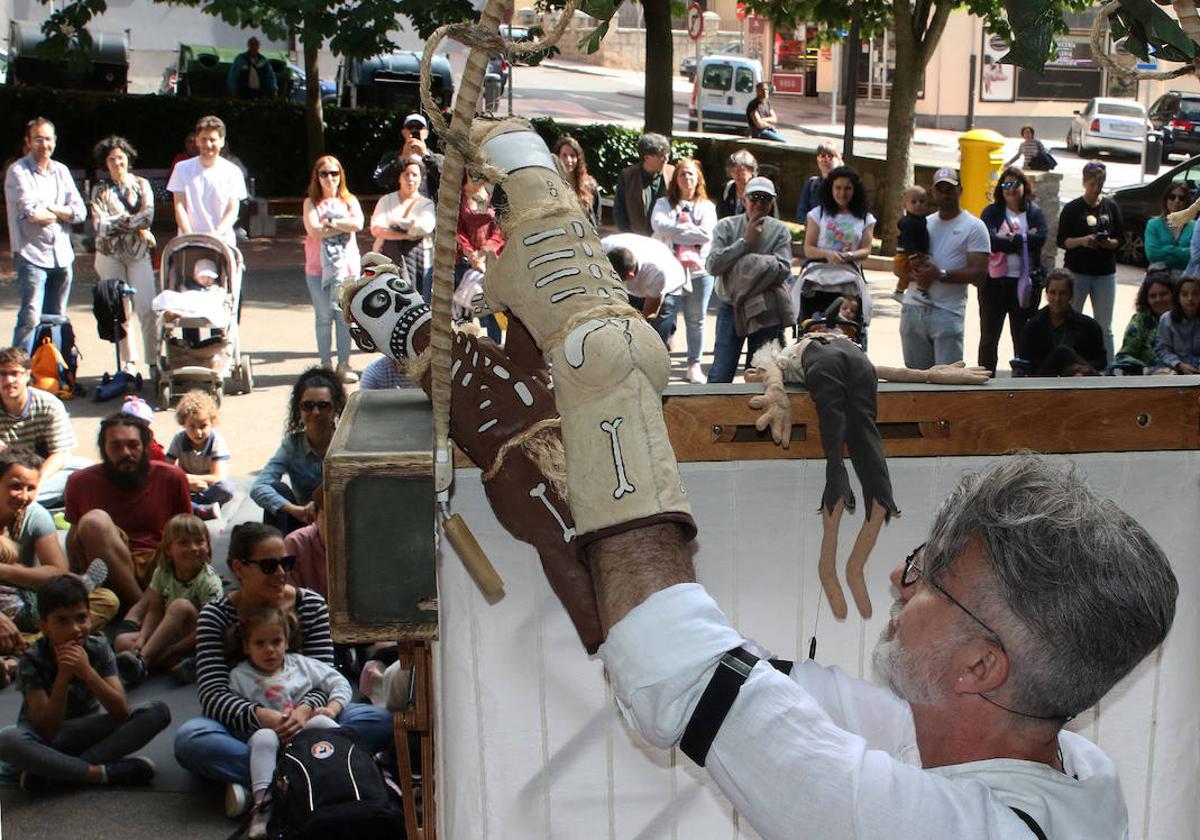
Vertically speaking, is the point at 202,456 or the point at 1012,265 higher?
the point at 1012,265

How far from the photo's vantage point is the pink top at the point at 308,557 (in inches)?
216

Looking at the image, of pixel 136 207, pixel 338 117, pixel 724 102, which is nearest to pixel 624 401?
pixel 136 207

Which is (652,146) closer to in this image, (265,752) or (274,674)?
(274,674)

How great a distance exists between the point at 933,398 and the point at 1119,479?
393 millimetres

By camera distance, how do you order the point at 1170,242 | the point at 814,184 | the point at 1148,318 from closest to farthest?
1. the point at 1148,318
2. the point at 1170,242
3. the point at 814,184

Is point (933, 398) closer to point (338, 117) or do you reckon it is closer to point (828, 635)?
point (828, 635)

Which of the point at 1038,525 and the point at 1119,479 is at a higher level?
the point at 1038,525

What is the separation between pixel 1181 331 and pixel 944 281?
4.43ft

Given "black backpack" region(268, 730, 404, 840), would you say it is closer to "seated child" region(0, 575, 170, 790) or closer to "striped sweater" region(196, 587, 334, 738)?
"striped sweater" region(196, 587, 334, 738)

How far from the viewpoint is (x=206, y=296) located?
29.7 feet

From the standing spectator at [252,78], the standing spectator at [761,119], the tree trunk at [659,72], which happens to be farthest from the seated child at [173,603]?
the standing spectator at [761,119]

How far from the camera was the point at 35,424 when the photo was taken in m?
7.00

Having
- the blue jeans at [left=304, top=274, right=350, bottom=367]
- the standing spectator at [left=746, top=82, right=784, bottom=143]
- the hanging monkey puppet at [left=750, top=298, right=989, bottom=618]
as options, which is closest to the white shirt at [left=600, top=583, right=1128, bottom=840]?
the hanging monkey puppet at [left=750, top=298, right=989, bottom=618]

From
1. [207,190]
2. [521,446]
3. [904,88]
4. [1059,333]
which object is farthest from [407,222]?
[521,446]
